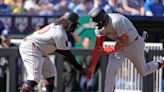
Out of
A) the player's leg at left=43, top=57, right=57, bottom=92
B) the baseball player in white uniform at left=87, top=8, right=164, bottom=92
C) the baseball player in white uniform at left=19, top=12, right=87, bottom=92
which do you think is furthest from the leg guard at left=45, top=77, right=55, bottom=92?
the baseball player in white uniform at left=87, top=8, right=164, bottom=92

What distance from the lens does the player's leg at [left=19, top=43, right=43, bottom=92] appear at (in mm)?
8711

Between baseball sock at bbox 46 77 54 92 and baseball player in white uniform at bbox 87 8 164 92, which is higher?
baseball player in white uniform at bbox 87 8 164 92

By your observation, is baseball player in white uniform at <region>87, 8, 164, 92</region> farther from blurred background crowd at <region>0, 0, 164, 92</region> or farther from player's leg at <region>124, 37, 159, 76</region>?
blurred background crowd at <region>0, 0, 164, 92</region>

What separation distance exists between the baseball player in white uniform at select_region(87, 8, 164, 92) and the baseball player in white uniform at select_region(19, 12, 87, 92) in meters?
0.37

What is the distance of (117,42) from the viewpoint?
28.8ft

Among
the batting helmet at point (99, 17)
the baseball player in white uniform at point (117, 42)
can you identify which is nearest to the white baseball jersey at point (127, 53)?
the baseball player in white uniform at point (117, 42)

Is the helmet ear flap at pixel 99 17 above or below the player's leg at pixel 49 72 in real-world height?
above

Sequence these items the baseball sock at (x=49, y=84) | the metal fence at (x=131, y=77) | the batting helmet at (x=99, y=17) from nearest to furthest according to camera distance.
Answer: the batting helmet at (x=99, y=17)
the baseball sock at (x=49, y=84)
the metal fence at (x=131, y=77)

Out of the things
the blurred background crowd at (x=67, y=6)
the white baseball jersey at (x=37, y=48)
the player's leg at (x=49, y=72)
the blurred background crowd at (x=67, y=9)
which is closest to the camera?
the white baseball jersey at (x=37, y=48)

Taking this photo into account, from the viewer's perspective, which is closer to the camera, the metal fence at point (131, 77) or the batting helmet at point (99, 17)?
the batting helmet at point (99, 17)

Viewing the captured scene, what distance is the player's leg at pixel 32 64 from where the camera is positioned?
8.71m

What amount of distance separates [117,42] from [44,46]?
3.91ft

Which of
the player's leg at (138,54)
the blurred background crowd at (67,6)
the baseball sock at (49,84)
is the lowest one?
the baseball sock at (49,84)

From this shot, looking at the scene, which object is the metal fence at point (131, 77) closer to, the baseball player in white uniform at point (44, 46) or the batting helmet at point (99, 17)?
the baseball player in white uniform at point (44, 46)
